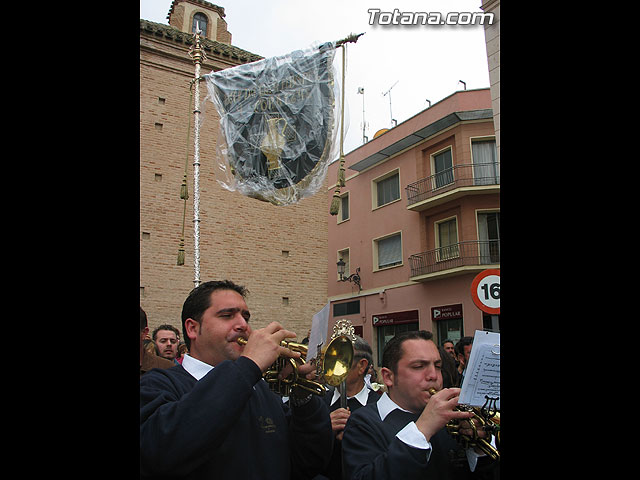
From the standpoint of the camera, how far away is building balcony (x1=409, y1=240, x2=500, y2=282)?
16.4 metres

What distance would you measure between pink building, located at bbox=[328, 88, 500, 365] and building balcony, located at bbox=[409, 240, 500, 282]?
0.03 meters

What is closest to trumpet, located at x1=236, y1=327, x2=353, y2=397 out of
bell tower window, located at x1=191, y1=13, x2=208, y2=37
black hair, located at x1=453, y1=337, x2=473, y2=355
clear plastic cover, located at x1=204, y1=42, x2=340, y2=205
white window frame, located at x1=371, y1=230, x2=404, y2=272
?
clear plastic cover, located at x1=204, y1=42, x2=340, y2=205

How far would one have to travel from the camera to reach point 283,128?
5.74 metres

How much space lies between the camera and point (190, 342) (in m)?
2.32

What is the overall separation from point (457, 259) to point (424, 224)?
2.28 metres

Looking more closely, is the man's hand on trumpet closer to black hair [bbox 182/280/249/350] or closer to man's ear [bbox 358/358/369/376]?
black hair [bbox 182/280/249/350]

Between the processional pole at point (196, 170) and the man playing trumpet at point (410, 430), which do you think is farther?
the processional pole at point (196, 170)

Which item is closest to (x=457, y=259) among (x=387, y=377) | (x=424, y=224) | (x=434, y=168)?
(x=424, y=224)

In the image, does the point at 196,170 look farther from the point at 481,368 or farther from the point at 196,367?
the point at 481,368

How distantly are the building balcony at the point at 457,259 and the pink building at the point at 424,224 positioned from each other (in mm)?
35

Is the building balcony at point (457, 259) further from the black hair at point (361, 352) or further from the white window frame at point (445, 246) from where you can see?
the black hair at point (361, 352)

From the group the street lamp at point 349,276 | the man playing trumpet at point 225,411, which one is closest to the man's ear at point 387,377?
the man playing trumpet at point 225,411

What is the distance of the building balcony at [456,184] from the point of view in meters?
17.0
